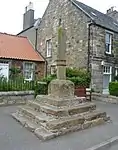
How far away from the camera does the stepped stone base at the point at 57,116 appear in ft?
22.8

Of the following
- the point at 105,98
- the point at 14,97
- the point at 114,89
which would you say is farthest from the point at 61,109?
the point at 114,89

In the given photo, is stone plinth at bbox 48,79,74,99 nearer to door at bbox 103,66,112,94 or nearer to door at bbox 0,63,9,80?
door at bbox 103,66,112,94

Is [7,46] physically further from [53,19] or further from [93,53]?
[93,53]

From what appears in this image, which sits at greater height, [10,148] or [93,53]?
[93,53]

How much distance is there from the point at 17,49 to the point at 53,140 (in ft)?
58.7

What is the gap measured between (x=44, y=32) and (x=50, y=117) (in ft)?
58.7

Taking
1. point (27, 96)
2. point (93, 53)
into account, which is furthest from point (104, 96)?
point (27, 96)

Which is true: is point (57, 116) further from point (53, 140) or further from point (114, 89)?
point (114, 89)

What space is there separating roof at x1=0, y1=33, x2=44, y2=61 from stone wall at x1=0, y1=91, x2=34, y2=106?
323 inches

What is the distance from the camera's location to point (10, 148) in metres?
5.70

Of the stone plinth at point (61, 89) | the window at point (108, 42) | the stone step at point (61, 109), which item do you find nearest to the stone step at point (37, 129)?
the stone step at point (61, 109)

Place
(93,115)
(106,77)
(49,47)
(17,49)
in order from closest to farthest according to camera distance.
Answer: (93,115) → (106,77) → (17,49) → (49,47)

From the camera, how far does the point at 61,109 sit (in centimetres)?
776

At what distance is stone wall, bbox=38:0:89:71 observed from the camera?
19492 mm
